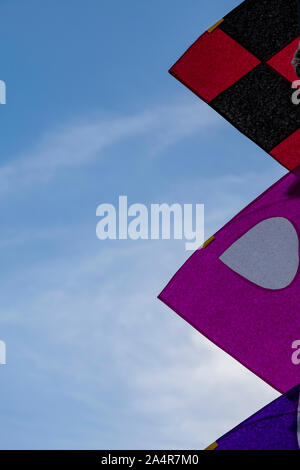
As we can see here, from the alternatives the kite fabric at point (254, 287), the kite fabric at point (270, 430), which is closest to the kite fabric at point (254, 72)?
the kite fabric at point (254, 287)

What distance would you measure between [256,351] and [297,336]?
421mm

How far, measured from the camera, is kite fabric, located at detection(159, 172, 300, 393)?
704 centimetres

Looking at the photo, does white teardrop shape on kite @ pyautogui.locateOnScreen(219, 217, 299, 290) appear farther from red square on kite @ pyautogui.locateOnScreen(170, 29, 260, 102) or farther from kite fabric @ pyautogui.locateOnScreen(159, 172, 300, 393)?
red square on kite @ pyautogui.locateOnScreen(170, 29, 260, 102)

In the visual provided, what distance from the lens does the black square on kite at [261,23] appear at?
24.3 ft

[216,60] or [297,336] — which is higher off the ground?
[216,60]

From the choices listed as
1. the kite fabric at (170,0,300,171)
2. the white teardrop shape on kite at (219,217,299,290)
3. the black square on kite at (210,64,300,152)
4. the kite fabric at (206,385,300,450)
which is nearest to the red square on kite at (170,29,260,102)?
the kite fabric at (170,0,300,171)

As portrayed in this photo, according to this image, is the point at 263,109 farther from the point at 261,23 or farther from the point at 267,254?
the point at 267,254

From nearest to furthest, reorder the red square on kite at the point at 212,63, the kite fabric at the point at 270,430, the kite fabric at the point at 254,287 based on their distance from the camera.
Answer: the kite fabric at the point at 270,430
the kite fabric at the point at 254,287
the red square on kite at the point at 212,63

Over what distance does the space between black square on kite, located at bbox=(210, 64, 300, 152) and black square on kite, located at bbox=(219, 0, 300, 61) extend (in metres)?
0.30

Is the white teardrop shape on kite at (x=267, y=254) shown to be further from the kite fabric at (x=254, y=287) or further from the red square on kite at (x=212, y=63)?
the red square on kite at (x=212, y=63)

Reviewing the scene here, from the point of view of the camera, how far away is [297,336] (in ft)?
22.9

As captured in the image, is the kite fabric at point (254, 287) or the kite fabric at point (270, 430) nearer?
the kite fabric at point (270, 430)

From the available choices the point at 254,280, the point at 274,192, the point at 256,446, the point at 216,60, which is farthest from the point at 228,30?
the point at 256,446
